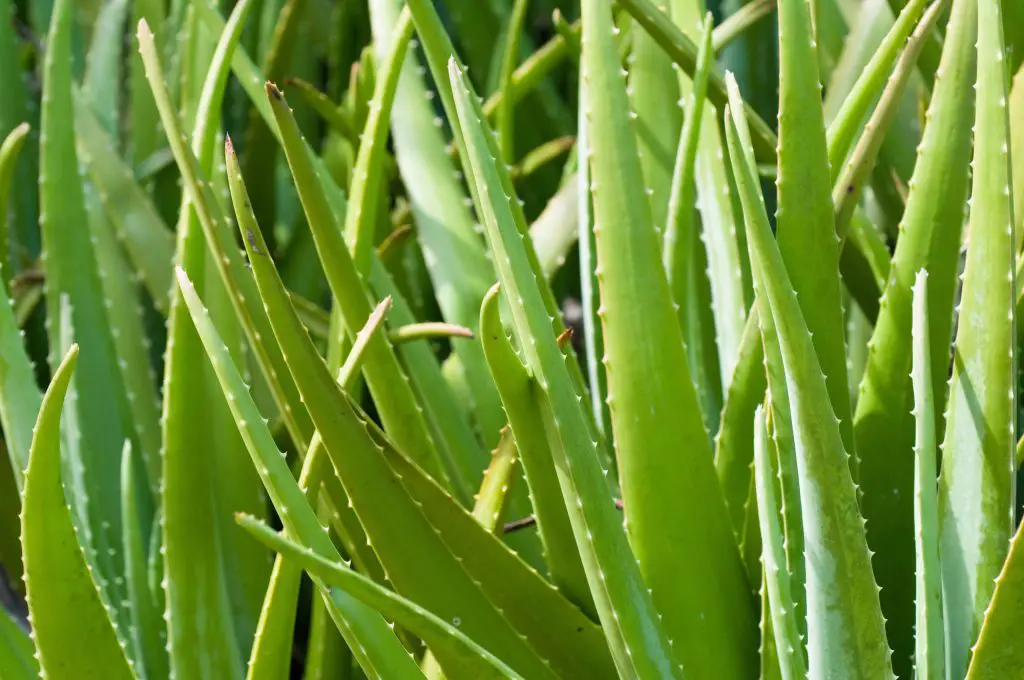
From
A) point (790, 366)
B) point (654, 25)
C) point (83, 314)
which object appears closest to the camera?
point (790, 366)

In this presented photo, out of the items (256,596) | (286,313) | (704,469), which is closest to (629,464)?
(704,469)

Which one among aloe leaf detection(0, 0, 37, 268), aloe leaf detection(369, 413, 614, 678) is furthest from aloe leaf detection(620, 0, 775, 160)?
aloe leaf detection(0, 0, 37, 268)

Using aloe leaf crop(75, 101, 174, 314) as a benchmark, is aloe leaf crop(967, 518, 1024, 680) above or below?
below

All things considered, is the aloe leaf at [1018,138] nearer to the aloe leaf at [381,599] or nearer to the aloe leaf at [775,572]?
the aloe leaf at [775,572]

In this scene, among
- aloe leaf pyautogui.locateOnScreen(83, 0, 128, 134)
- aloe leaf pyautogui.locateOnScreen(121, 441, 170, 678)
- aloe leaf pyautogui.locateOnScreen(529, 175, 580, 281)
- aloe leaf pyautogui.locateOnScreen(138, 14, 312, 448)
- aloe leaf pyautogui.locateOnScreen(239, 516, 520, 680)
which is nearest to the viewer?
aloe leaf pyautogui.locateOnScreen(239, 516, 520, 680)

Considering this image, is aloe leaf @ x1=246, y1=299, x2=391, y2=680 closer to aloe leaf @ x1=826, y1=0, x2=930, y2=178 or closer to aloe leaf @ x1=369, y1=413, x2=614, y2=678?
aloe leaf @ x1=369, y1=413, x2=614, y2=678

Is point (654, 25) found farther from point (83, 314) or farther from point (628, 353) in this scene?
point (83, 314)

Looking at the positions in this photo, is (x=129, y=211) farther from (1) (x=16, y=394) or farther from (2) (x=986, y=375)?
(2) (x=986, y=375)

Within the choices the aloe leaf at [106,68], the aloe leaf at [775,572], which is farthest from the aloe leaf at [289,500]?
the aloe leaf at [106,68]
